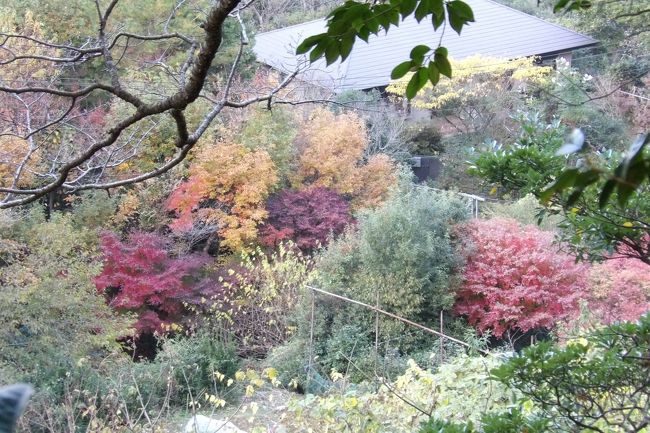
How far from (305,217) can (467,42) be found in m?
8.22

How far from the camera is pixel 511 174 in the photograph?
74.5 inches

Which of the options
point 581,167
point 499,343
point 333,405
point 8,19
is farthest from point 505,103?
point 581,167

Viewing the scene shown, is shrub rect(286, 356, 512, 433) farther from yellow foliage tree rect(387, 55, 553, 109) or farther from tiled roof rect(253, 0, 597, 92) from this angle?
tiled roof rect(253, 0, 597, 92)

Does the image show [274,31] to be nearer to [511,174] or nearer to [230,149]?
[230,149]

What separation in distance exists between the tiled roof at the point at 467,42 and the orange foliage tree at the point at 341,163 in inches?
140

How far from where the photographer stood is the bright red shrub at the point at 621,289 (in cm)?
652

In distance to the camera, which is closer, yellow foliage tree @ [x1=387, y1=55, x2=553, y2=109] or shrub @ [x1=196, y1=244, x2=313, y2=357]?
shrub @ [x1=196, y1=244, x2=313, y2=357]

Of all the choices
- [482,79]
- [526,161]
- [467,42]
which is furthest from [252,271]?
[467,42]

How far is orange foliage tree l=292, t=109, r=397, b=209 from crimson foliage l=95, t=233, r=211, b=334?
263cm

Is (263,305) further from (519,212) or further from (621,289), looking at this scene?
(519,212)

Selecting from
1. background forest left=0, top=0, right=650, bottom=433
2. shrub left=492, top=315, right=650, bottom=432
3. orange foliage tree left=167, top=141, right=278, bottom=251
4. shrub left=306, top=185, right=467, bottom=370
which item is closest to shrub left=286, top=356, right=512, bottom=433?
background forest left=0, top=0, right=650, bottom=433

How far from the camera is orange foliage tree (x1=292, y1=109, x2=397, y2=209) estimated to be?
948cm

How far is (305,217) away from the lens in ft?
28.7

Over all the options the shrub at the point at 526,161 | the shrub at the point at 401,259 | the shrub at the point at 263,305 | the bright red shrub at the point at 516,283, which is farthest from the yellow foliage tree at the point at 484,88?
the shrub at the point at 526,161
